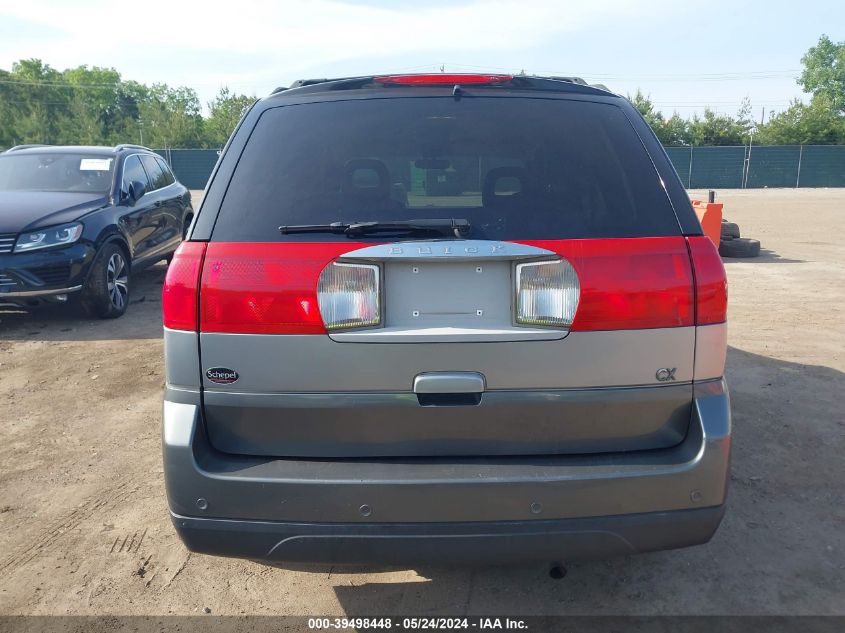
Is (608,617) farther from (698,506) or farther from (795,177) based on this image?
(795,177)

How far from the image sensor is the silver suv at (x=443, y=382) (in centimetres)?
208

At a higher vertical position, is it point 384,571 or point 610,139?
point 610,139

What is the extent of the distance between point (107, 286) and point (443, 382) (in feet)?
20.4

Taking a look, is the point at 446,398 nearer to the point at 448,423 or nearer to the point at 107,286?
the point at 448,423

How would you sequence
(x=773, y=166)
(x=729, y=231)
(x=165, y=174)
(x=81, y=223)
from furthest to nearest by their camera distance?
(x=773, y=166) → (x=729, y=231) → (x=165, y=174) → (x=81, y=223)

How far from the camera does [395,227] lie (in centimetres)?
212

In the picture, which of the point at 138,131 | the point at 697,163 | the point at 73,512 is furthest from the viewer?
the point at 138,131

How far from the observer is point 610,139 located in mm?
2377

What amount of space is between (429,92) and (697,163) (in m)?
43.5

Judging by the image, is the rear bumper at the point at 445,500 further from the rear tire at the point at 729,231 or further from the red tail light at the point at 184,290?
the rear tire at the point at 729,231

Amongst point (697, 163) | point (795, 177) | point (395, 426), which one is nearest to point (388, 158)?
point (395, 426)

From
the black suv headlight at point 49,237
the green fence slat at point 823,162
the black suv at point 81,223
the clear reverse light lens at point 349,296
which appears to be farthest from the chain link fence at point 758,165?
the clear reverse light lens at point 349,296

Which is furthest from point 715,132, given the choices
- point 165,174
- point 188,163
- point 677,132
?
point 165,174

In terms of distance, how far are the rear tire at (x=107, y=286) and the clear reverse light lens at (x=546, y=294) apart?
244 inches
